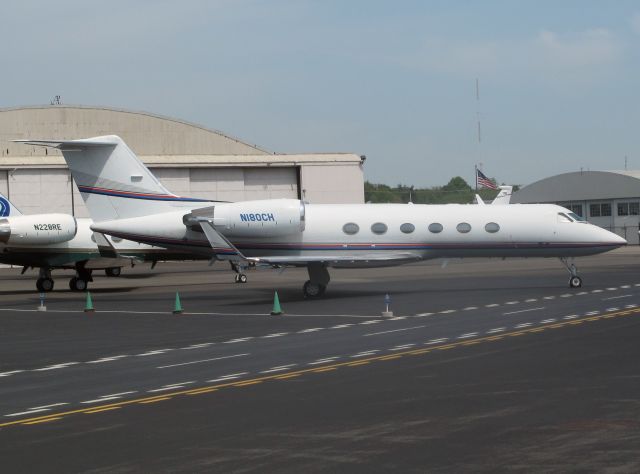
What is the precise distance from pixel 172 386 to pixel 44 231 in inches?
1075

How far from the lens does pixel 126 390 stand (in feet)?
50.7

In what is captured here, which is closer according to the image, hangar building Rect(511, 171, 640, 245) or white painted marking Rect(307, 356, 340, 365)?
white painted marking Rect(307, 356, 340, 365)

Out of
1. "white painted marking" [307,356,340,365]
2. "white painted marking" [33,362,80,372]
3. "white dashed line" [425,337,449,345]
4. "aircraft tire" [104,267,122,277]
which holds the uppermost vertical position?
"aircraft tire" [104,267,122,277]

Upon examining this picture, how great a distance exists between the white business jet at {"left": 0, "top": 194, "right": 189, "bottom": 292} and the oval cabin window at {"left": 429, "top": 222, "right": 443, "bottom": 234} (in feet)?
36.6

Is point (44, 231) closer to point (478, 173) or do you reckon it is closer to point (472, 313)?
point (472, 313)

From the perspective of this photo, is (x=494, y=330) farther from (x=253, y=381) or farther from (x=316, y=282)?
(x=316, y=282)

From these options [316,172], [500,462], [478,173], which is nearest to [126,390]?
[500,462]

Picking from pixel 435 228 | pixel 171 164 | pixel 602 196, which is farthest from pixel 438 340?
pixel 602 196

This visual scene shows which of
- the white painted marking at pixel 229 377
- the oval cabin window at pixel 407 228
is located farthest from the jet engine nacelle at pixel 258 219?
the white painted marking at pixel 229 377

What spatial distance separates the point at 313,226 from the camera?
115ft

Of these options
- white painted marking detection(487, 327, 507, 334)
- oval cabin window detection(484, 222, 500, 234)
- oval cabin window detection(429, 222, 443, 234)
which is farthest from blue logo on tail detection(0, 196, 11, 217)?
white painted marking detection(487, 327, 507, 334)

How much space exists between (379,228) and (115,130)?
47207mm

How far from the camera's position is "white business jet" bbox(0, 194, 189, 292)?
4119cm

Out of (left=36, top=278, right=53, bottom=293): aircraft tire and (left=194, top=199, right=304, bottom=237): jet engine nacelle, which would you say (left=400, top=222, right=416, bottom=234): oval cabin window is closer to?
(left=194, top=199, right=304, bottom=237): jet engine nacelle
